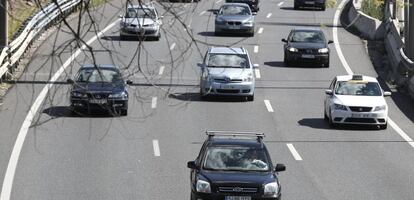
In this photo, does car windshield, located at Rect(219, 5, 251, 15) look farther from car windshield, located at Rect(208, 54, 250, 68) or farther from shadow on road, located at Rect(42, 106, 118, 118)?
shadow on road, located at Rect(42, 106, 118, 118)

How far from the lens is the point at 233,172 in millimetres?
20281

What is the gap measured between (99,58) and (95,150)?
1851cm

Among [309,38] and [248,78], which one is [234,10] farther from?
[248,78]

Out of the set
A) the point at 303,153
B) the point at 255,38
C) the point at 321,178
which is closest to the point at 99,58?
the point at 255,38

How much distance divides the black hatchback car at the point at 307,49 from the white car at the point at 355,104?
11.8m

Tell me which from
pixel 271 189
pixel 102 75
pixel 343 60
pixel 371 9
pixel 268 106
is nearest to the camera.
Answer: pixel 102 75

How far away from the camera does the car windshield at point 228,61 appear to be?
39.2 m

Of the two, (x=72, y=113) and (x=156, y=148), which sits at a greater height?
(x=156, y=148)

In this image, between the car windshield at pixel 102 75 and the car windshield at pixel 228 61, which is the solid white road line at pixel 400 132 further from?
the car windshield at pixel 102 75

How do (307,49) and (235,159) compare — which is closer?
(235,159)

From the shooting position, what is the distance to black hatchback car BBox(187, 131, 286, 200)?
1972cm

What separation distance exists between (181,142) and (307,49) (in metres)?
17.6

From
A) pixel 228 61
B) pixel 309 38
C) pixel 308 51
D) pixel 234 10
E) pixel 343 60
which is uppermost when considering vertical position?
pixel 228 61

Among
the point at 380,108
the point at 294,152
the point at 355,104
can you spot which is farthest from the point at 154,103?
the point at 294,152
